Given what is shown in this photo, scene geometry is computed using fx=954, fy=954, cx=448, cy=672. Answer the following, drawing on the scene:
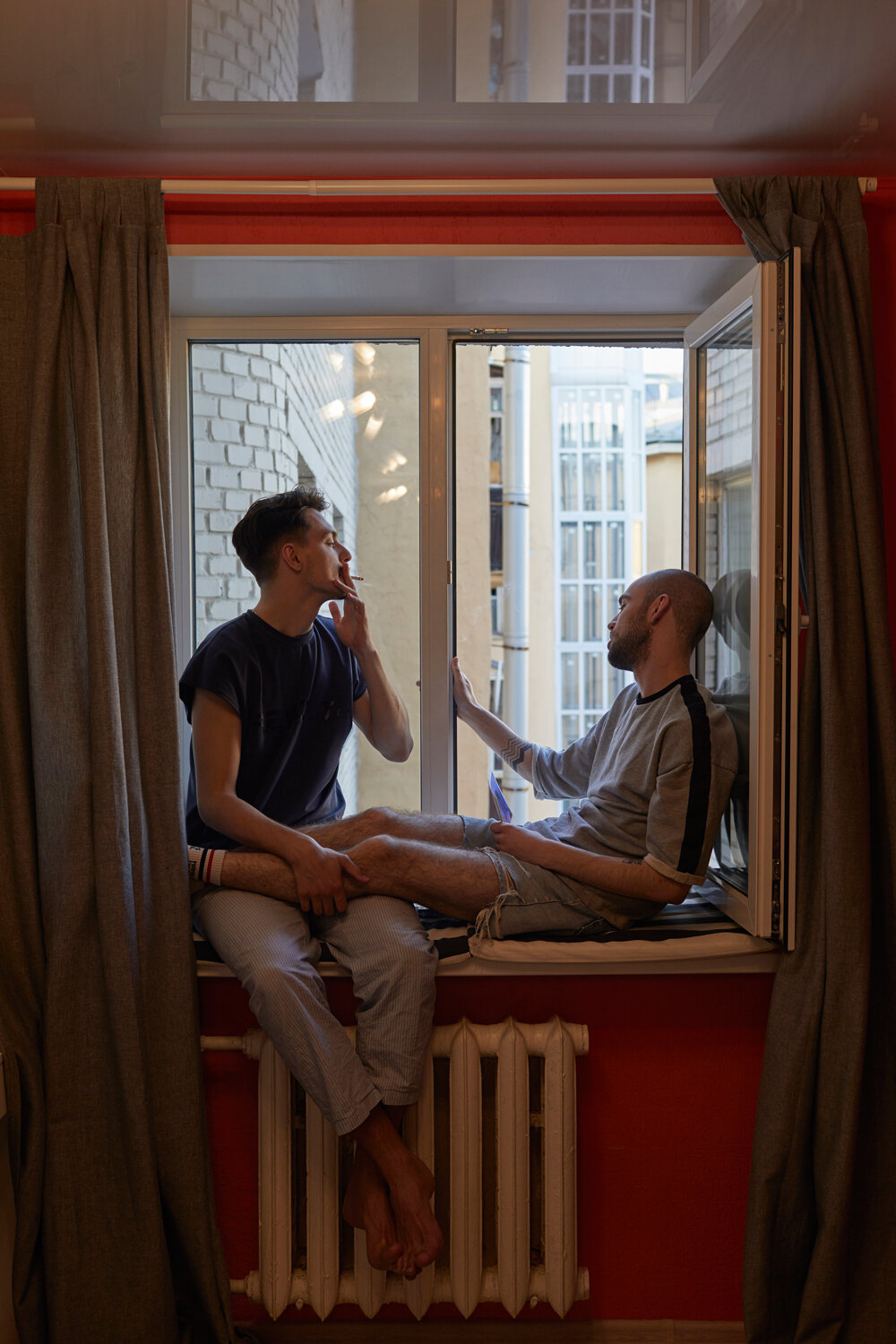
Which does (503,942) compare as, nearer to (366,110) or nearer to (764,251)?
(764,251)

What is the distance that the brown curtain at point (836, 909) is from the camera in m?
1.85

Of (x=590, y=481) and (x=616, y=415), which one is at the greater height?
(x=616, y=415)

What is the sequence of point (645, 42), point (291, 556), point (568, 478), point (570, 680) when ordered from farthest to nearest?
point (568, 478) → point (570, 680) → point (291, 556) → point (645, 42)

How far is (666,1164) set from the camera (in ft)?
6.81

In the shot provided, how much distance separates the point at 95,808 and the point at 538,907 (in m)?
0.90

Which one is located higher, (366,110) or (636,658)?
(366,110)

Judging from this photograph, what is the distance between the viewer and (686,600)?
2.06 meters

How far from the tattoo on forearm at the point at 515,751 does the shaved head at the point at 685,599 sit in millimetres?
478

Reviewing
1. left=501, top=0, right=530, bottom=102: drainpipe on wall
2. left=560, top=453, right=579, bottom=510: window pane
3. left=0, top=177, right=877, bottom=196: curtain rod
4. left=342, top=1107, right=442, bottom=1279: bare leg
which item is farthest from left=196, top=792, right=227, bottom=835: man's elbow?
left=560, top=453, right=579, bottom=510: window pane

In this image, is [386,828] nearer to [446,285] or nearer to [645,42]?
[446,285]

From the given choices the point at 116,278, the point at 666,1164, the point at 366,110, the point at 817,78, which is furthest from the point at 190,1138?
the point at 817,78

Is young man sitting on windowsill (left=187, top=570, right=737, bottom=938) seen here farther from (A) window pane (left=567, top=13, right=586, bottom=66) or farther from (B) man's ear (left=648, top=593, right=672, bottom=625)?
(A) window pane (left=567, top=13, right=586, bottom=66)

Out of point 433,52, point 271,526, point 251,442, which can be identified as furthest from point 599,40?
point 251,442

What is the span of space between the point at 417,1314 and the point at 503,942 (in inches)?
29.1
